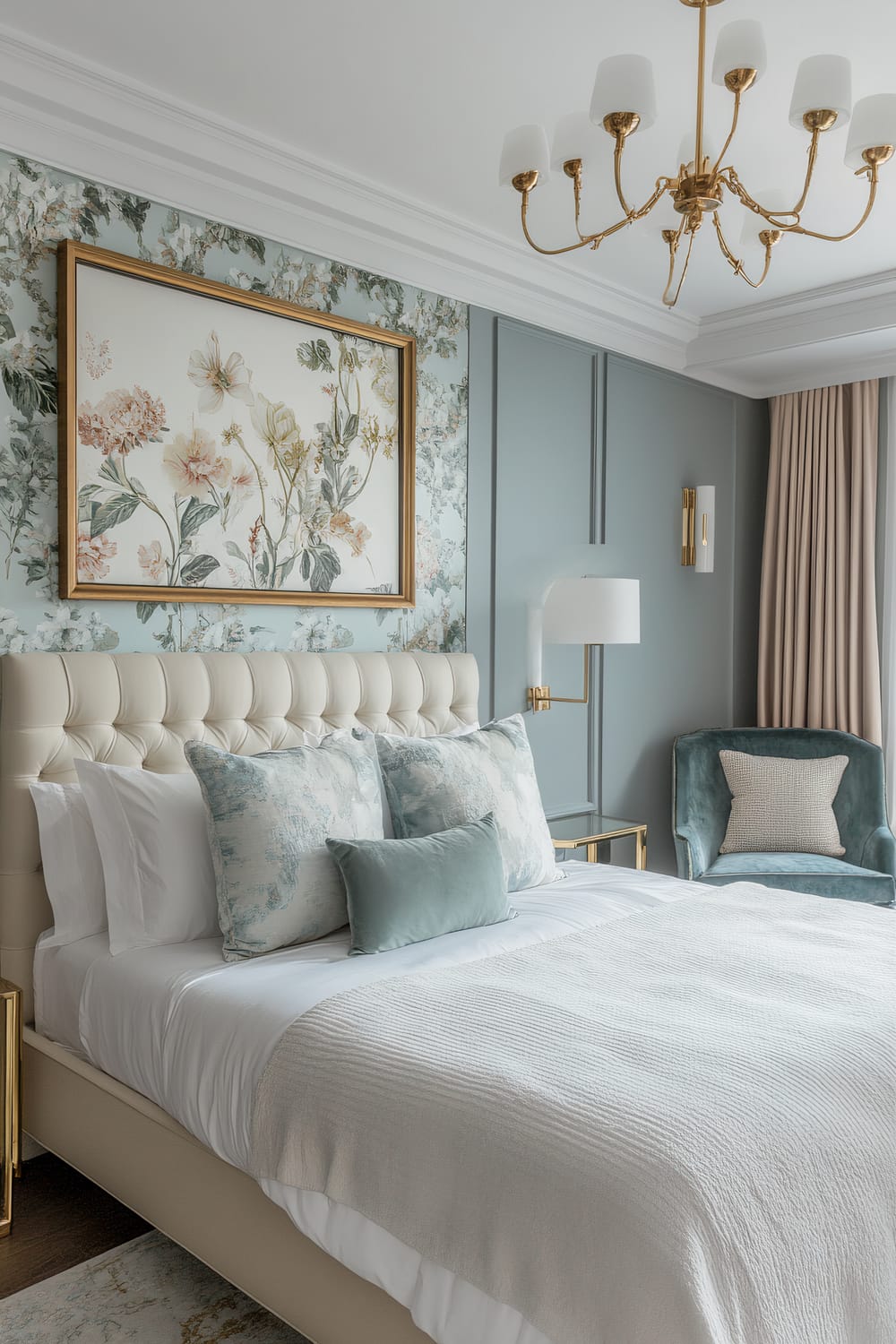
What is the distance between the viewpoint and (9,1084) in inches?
87.4

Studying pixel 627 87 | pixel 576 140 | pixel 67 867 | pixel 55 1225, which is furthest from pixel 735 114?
pixel 55 1225

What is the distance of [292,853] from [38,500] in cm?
109

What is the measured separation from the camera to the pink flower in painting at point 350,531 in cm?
323

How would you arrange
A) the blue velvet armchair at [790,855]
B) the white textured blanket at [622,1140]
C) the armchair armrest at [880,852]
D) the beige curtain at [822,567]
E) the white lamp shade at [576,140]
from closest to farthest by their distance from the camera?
the white textured blanket at [622,1140] < the white lamp shade at [576,140] < the blue velvet armchair at [790,855] < the armchair armrest at [880,852] < the beige curtain at [822,567]

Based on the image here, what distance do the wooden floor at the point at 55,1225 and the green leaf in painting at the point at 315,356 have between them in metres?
2.28

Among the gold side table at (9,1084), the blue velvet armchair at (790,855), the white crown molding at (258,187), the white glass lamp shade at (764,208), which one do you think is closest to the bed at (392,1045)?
the gold side table at (9,1084)

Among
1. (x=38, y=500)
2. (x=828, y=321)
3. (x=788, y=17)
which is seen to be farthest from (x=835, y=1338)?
(x=828, y=321)

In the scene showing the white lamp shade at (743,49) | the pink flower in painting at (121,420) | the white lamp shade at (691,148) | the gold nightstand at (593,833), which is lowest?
the gold nightstand at (593,833)

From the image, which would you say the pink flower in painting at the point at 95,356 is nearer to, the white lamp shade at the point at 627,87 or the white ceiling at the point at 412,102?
the white ceiling at the point at 412,102

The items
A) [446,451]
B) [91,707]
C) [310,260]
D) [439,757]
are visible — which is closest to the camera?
[91,707]

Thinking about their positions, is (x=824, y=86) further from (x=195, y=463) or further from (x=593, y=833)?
→ (x=593, y=833)

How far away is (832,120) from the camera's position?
6.29ft

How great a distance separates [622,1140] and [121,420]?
2.13 m

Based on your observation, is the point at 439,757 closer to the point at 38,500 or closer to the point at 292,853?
the point at 292,853
